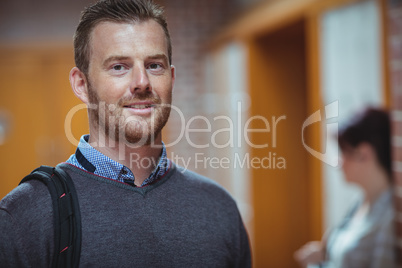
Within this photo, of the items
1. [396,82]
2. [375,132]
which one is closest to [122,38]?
[396,82]

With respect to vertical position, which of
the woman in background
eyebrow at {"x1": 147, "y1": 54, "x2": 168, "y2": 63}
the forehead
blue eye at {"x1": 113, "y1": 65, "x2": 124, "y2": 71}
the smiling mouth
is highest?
the forehead

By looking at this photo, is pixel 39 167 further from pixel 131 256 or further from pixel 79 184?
pixel 131 256

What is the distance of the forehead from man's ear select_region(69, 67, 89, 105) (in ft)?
0.12

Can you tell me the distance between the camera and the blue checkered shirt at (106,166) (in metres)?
0.68

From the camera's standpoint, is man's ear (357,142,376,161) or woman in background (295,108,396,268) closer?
woman in background (295,108,396,268)

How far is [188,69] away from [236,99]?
0.48m

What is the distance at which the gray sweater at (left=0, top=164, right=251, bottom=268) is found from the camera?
2.13ft

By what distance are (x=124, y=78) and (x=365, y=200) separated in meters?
1.72

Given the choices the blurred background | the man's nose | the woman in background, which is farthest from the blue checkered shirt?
the blurred background

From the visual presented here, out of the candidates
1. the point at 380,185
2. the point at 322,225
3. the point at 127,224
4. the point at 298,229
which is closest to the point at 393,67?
the point at 380,185

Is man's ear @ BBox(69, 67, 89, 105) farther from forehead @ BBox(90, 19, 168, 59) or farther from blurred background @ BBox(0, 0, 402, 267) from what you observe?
blurred background @ BBox(0, 0, 402, 267)

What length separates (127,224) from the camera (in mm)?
731

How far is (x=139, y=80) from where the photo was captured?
0.61 m

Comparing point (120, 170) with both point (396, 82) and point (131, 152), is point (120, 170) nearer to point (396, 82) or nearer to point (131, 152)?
point (131, 152)
